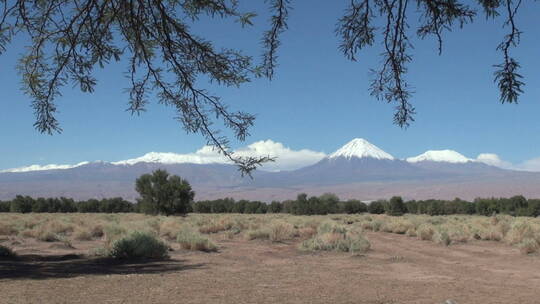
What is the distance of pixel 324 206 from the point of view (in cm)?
6956

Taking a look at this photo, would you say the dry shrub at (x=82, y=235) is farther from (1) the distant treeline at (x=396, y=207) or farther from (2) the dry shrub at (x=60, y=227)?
(1) the distant treeline at (x=396, y=207)

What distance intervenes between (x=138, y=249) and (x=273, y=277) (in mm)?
5261

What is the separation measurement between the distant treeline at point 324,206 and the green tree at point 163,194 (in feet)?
12.8

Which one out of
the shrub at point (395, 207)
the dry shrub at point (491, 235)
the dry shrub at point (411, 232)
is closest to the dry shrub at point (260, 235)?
the dry shrub at point (411, 232)

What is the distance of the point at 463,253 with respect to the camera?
67.8 feet

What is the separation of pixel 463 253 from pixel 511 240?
4.19 meters

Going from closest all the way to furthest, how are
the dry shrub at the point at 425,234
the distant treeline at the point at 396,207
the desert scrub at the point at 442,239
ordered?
1. the desert scrub at the point at 442,239
2. the dry shrub at the point at 425,234
3. the distant treeline at the point at 396,207

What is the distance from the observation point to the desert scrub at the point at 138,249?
1645cm

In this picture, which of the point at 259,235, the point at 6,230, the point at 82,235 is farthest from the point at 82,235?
the point at 259,235

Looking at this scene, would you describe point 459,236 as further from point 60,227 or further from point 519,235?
point 60,227

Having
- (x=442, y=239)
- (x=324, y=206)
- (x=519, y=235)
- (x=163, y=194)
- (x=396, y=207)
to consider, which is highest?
(x=163, y=194)

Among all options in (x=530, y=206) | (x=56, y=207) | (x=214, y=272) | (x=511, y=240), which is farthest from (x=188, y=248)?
(x=56, y=207)

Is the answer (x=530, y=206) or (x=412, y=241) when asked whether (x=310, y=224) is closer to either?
(x=412, y=241)

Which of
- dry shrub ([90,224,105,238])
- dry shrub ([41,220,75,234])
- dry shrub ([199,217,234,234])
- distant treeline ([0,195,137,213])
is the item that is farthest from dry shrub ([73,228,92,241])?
distant treeline ([0,195,137,213])
